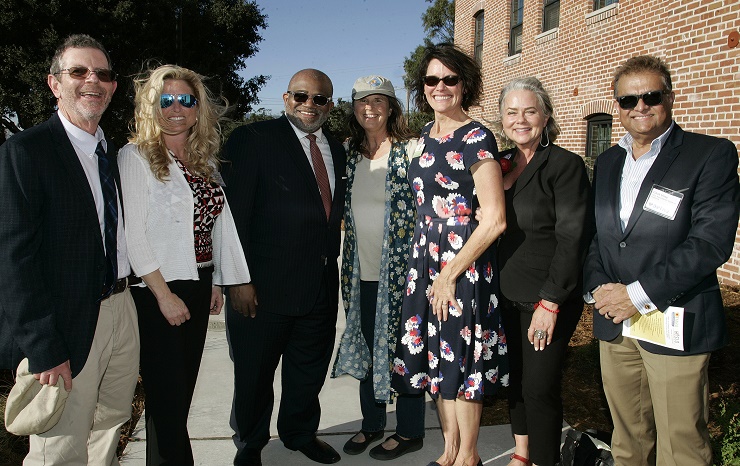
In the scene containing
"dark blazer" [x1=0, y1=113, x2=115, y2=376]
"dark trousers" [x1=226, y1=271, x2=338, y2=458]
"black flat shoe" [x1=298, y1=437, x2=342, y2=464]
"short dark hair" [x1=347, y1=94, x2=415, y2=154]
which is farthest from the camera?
"short dark hair" [x1=347, y1=94, x2=415, y2=154]

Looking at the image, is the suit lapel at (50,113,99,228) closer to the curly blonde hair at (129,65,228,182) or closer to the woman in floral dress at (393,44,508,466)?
the curly blonde hair at (129,65,228,182)

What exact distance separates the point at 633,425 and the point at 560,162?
143 centimetres

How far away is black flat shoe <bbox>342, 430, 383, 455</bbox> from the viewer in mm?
3732

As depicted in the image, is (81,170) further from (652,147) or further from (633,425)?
(633,425)

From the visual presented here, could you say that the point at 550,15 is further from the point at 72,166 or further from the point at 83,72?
the point at 72,166

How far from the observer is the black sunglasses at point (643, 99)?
2723mm

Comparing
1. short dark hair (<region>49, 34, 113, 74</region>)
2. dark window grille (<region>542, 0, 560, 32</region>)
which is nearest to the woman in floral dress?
short dark hair (<region>49, 34, 113, 74</region>)

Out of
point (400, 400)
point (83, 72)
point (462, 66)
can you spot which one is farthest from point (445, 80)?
point (400, 400)

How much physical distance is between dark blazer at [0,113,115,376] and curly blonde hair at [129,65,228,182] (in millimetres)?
395

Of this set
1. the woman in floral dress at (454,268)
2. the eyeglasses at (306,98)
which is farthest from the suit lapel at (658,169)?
the eyeglasses at (306,98)

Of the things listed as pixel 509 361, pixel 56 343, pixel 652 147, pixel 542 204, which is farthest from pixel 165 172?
pixel 652 147

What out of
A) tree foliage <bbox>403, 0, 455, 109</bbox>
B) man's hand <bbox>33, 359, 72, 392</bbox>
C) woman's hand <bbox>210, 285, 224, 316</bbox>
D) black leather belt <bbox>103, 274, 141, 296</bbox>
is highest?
tree foliage <bbox>403, 0, 455, 109</bbox>

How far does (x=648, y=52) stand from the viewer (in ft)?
30.1

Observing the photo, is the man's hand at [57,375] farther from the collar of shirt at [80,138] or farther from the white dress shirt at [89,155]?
the collar of shirt at [80,138]
